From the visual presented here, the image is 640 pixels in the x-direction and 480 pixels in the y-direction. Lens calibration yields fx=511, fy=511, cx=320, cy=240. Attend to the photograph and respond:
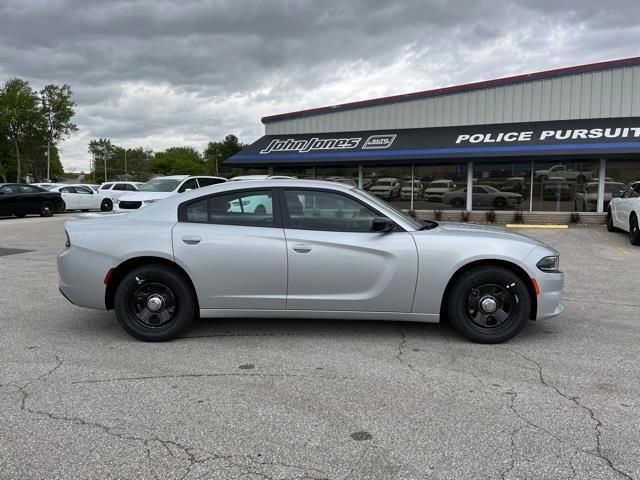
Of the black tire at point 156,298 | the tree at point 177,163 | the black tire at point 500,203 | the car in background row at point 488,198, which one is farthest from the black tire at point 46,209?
the tree at point 177,163

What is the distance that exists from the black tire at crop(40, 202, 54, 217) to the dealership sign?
25.9 feet

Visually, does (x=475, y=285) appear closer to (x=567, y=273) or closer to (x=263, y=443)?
(x=263, y=443)

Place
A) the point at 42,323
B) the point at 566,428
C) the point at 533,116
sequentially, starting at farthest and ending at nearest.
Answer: the point at 533,116 < the point at 42,323 < the point at 566,428

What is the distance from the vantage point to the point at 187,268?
4.73m

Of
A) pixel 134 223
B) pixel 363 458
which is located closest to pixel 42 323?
pixel 134 223

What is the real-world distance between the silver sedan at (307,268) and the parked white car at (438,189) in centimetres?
1519

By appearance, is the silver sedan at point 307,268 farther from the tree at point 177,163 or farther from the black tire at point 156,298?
the tree at point 177,163

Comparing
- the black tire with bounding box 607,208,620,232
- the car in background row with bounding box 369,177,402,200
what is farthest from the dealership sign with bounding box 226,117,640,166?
the black tire with bounding box 607,208,620,232

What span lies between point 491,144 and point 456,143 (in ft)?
4.02

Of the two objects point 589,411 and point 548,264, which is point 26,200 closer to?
point 548,264

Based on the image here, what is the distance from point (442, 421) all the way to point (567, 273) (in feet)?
21.5

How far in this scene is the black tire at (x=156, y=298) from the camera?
477 cm

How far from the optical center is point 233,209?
4.94m

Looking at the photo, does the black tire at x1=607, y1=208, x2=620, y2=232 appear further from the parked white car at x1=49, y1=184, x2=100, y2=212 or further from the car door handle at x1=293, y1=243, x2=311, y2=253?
the parked white car at x1=49, y1=184, x2=100, y2=212
